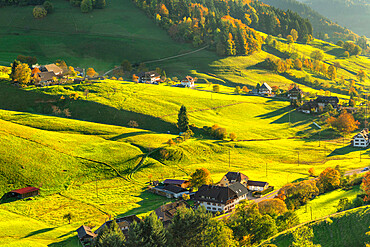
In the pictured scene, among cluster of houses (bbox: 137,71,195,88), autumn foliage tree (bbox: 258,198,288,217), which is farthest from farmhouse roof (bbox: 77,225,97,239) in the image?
cluster of houses (bbox: 137,71,195,88)

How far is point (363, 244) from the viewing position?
4744 cm

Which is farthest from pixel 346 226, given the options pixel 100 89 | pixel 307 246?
pixel 100 89

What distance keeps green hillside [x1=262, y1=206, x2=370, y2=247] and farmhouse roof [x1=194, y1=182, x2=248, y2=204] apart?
3952cm

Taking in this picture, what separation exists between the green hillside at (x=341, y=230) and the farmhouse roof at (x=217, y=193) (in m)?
39.5

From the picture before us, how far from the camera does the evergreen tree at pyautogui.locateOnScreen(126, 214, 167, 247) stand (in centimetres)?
6075

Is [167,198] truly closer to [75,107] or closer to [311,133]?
[75,107]

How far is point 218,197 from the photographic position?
90.5 meters

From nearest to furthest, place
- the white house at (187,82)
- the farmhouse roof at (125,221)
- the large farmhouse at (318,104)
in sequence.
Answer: the farmhouse roof at (125,221), the large farmhouse at (318,104), the white house at (187,82)

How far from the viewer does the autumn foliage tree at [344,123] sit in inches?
6097

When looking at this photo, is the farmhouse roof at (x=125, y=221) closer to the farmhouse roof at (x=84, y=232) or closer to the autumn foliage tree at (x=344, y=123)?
the farmhouse roof at (x=84, y=232)

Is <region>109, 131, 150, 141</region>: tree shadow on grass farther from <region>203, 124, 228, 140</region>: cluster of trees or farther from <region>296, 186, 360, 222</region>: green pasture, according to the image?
<region>296, 186, 360, 222</region>: green pasture

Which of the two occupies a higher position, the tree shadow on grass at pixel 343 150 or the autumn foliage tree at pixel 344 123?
the autumn foliage tree at pixel 344 123

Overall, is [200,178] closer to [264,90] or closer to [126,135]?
[126,135]

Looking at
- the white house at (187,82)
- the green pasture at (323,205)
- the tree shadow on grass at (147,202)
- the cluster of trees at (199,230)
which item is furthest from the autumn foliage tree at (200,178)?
the white house at (187,82)
